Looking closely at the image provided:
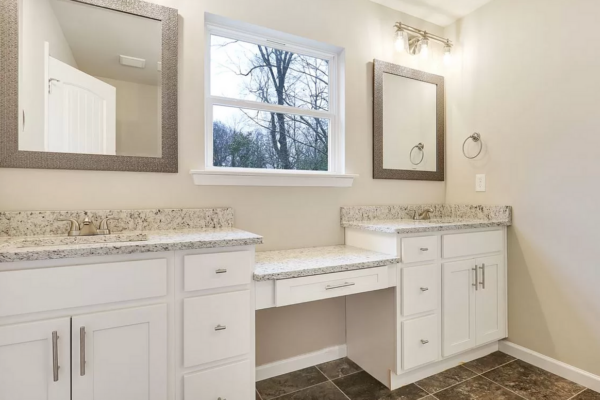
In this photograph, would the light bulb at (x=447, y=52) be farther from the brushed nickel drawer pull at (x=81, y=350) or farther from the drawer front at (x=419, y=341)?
the brushed nickel drawer pull at (x=81, y=350)

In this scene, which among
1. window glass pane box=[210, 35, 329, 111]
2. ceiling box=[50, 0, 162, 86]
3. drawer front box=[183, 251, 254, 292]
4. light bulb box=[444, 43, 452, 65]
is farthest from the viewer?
light bulb box=[444, 43, 452, 65]

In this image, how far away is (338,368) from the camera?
210cm

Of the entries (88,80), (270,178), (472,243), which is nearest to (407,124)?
(472,243)

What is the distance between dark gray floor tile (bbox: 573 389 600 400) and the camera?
1.77 meters

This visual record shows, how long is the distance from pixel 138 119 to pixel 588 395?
282 cm

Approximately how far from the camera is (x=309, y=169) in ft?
7.30

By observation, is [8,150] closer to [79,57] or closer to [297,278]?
[79,57]

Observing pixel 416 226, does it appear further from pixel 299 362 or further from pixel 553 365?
pixel 553 365

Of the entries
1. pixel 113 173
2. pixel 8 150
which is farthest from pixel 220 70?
pixel 8 150

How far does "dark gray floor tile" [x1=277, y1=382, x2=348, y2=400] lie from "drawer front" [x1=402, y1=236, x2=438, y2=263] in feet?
2.70

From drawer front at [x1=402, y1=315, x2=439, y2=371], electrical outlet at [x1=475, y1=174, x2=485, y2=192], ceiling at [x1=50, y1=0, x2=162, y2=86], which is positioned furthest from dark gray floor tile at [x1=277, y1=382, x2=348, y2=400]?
ceiling at [x1=50, y1=0, x2=162, y2=86]

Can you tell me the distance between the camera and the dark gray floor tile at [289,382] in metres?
1.85

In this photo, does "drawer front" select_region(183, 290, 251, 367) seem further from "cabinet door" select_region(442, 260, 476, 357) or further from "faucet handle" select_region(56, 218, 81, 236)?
"cabinet door" select_region(442, 260, 476, 357)

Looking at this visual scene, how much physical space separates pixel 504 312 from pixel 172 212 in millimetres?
2256
